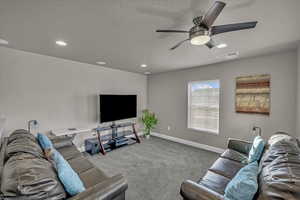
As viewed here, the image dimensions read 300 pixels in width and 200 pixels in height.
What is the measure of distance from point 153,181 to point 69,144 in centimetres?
181

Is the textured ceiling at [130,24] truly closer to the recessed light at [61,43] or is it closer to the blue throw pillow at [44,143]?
the recessed light at [61,43]

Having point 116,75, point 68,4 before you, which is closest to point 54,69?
point 116,75

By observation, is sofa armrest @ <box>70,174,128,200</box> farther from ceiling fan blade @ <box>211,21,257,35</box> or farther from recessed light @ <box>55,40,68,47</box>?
recessed light @ <box>55,40,68,47</box>

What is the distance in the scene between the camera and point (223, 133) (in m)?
3.48

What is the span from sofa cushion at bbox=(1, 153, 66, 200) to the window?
12.2 feet

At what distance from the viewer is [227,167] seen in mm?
1884

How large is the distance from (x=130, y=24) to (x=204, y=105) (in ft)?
10.5

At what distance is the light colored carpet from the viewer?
6.89 feet

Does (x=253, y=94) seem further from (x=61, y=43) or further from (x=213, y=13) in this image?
(x=61, y=43)

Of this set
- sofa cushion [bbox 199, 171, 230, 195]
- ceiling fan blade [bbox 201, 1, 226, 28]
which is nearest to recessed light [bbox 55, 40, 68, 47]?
ceiling fan blade [bbox 201, 1, 226, 28]

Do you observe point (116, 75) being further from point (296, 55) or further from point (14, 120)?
point (296, 55)

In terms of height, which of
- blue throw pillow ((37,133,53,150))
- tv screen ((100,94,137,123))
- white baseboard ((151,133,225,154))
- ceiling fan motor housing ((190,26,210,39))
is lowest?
white baseboard ((151,133,225,154))

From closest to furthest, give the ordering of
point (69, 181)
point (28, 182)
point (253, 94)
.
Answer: point (28, 182), point (69, 181), point (253, 94)

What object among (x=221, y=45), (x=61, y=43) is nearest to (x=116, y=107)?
(x=61, y=43)
